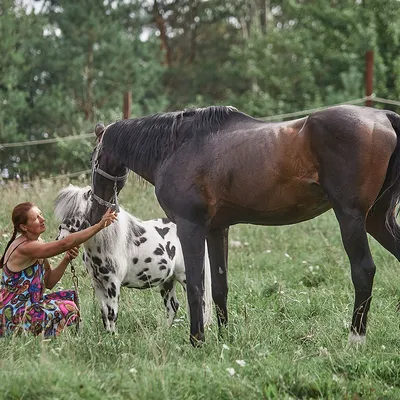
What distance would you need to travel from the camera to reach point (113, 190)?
5602 mm

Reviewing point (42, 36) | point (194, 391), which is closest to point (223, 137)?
point (194, 391)

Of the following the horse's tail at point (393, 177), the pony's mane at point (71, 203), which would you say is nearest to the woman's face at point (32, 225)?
the pony's mane at point (71, 203)

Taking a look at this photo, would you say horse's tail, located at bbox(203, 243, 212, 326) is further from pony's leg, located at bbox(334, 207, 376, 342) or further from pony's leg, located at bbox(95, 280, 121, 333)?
pony's leg, located at bbox(334, 207, 376, 342)

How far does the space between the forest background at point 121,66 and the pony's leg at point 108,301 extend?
366 inches

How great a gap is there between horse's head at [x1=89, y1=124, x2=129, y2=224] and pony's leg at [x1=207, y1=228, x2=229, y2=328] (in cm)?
89

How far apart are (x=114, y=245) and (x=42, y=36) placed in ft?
51.4

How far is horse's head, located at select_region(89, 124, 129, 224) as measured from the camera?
5508mm

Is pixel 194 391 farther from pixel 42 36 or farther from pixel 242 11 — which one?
Result: pixel 242 11

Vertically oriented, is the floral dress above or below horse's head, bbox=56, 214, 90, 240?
below

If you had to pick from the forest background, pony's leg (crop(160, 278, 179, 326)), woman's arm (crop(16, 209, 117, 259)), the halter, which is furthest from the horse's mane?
the forest background

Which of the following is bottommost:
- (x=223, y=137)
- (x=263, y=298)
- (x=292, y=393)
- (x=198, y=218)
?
(x=263, y=298)

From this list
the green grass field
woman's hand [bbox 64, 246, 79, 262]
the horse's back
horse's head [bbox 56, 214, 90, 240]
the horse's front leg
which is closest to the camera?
the green grass field

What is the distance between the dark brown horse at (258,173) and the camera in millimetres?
4648

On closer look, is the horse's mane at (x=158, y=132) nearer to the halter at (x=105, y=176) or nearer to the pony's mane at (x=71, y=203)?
the halter at (x=105, y=176)
